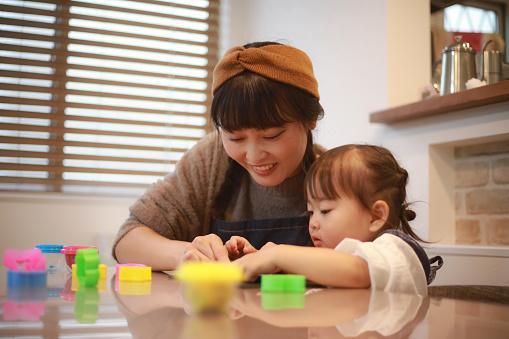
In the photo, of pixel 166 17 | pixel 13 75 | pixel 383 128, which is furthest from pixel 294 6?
pixel 13 75

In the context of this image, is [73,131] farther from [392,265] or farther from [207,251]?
[392,265]

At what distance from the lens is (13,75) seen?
3.00 metres

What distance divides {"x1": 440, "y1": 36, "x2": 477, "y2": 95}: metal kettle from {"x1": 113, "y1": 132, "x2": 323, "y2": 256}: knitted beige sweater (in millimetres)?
830

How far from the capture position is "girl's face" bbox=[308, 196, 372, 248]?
1.11m

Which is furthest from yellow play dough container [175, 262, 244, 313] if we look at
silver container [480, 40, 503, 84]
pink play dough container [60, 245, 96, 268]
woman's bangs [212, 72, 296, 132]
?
silver container [480, 40, 503, 84]

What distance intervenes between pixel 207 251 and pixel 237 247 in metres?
0.06

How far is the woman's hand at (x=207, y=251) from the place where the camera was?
969 mm

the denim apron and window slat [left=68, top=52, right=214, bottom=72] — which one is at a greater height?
window slat [left=68, top=52, right=214, bottom=72]

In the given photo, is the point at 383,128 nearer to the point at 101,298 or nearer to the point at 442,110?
the point at 442,110

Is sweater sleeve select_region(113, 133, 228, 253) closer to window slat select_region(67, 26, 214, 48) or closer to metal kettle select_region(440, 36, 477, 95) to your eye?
metal kettle select_region(440, 36, 477, 95)

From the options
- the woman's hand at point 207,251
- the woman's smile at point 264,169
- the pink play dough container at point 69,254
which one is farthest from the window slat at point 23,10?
the woman's hand at point 207,251

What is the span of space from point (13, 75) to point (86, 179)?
Answer: 2.22 ft

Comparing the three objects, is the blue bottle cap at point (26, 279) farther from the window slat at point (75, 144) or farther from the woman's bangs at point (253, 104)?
the window slat at point (75, 144)

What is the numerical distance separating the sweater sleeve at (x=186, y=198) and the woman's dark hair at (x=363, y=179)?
394 millimetres
